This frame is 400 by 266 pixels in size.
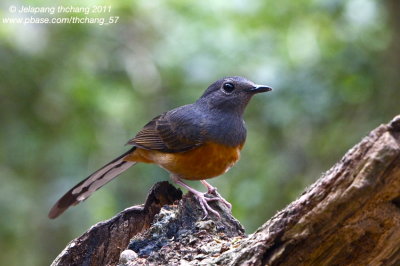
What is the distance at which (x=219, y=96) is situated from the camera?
4.98m

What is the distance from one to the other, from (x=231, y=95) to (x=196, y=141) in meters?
0.47

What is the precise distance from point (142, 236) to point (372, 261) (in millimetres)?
1216

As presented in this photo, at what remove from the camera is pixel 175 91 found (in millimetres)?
6566

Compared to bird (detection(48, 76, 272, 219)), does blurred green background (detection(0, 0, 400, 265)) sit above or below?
above

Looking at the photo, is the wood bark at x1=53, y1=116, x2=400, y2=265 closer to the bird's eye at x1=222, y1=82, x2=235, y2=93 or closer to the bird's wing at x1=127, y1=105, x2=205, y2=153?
the bird's wing at x1=127, y1=105, x2=205, y2=153

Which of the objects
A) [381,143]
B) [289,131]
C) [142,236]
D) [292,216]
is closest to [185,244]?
[142,236]

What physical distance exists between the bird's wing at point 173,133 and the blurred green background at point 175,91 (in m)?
0.86

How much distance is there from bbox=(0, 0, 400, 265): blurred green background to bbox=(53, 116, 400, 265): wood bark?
8.65 ft

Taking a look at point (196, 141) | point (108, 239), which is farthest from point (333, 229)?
point (196, 141)

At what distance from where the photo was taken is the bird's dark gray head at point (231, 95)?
4.91 m

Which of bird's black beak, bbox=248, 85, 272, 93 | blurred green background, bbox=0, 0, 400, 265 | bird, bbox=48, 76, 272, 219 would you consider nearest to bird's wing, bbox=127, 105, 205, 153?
bird, bbox=48, 76, 272, 219

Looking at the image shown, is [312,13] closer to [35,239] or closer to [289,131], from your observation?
[289,131]

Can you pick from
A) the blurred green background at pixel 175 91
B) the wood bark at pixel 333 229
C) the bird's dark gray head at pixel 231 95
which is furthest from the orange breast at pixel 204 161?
the wood bark at pixel 333 229

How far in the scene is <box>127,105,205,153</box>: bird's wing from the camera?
479 cm
